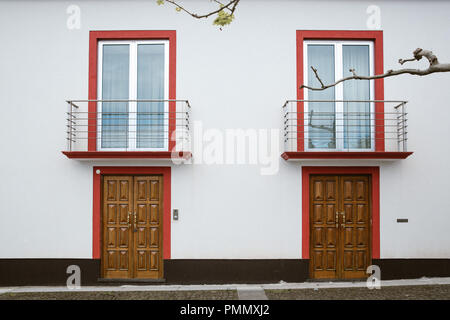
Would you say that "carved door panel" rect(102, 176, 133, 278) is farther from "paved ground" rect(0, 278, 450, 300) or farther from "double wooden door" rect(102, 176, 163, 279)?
"paved ground" rect(0, 278, 450, 300)

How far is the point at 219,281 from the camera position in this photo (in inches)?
290

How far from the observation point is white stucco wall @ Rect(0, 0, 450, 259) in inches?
294

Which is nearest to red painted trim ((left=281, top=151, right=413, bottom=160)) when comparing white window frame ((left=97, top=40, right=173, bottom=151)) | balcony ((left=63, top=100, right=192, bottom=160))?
balcony ((left=63, top=100, right=192, bottom=160))

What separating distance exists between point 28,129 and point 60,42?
2049 millimetres

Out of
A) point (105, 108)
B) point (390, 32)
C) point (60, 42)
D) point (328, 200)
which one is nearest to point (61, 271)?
point (105, 108)

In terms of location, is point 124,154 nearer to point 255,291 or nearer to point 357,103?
point 255,291

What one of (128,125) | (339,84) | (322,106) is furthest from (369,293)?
(128,125)

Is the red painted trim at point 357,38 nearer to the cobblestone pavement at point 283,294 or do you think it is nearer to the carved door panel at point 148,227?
the cobblestone pavement at point 283,294

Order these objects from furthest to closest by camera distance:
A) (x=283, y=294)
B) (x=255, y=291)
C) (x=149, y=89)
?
1. (x=149, y=89)
2. (x=255, y=291)
3. (x=283, y=294)

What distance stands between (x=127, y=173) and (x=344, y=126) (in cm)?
490

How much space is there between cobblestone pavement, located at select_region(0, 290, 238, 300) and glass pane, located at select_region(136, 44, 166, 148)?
306cm

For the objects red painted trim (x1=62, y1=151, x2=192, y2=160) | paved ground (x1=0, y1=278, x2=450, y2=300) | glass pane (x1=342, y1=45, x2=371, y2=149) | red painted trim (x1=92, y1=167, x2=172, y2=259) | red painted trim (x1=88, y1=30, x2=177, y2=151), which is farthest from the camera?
glass pane (x1=342, y1=45, x2=371, y2=149)

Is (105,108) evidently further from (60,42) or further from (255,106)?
(255,106)

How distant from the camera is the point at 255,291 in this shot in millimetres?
6895
